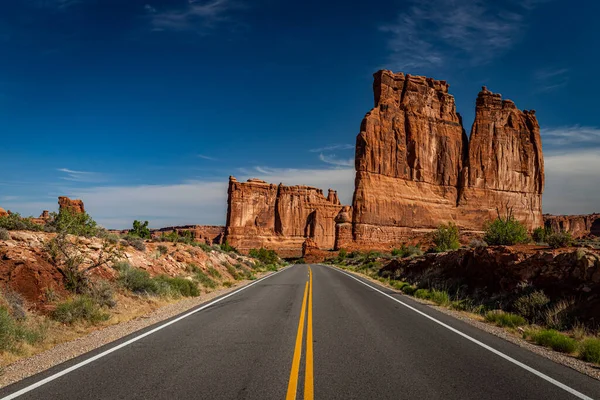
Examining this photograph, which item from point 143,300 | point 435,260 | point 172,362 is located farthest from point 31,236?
point 435,260

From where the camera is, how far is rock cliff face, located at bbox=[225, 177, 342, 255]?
119438 millimetres

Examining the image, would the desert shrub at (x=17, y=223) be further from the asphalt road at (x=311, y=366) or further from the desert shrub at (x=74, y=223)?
the asphalt road at (x=311, y=366)

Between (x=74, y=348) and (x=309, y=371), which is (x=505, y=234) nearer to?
(x=309, y=371)

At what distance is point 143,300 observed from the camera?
42.4 ft

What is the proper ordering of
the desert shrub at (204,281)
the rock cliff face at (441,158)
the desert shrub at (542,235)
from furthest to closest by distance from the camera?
the rock cliff face at (441,158), the desert shrub at (542,235), the desert shrub at (204,281)

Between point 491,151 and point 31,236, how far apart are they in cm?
10210

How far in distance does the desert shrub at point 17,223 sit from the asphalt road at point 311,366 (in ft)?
25.0

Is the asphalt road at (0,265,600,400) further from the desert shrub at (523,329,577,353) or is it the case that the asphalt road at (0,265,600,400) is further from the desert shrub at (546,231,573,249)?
the desert shrub at (546,231,573,249)

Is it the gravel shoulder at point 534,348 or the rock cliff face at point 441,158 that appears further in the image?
the rock cliff face at point 441,158

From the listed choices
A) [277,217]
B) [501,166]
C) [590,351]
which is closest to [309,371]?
[590,351]

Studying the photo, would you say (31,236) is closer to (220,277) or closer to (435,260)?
(220,277)

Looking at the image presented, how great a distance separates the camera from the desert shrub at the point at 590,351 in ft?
21.6

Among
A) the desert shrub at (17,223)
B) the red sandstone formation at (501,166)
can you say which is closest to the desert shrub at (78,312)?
the desert shrub at (17,223)

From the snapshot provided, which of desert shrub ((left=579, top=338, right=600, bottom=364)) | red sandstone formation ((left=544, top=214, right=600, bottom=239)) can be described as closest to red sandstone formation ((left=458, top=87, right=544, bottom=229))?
red sandstone formation ((left=544, top=214, right=600, bottom=239))
